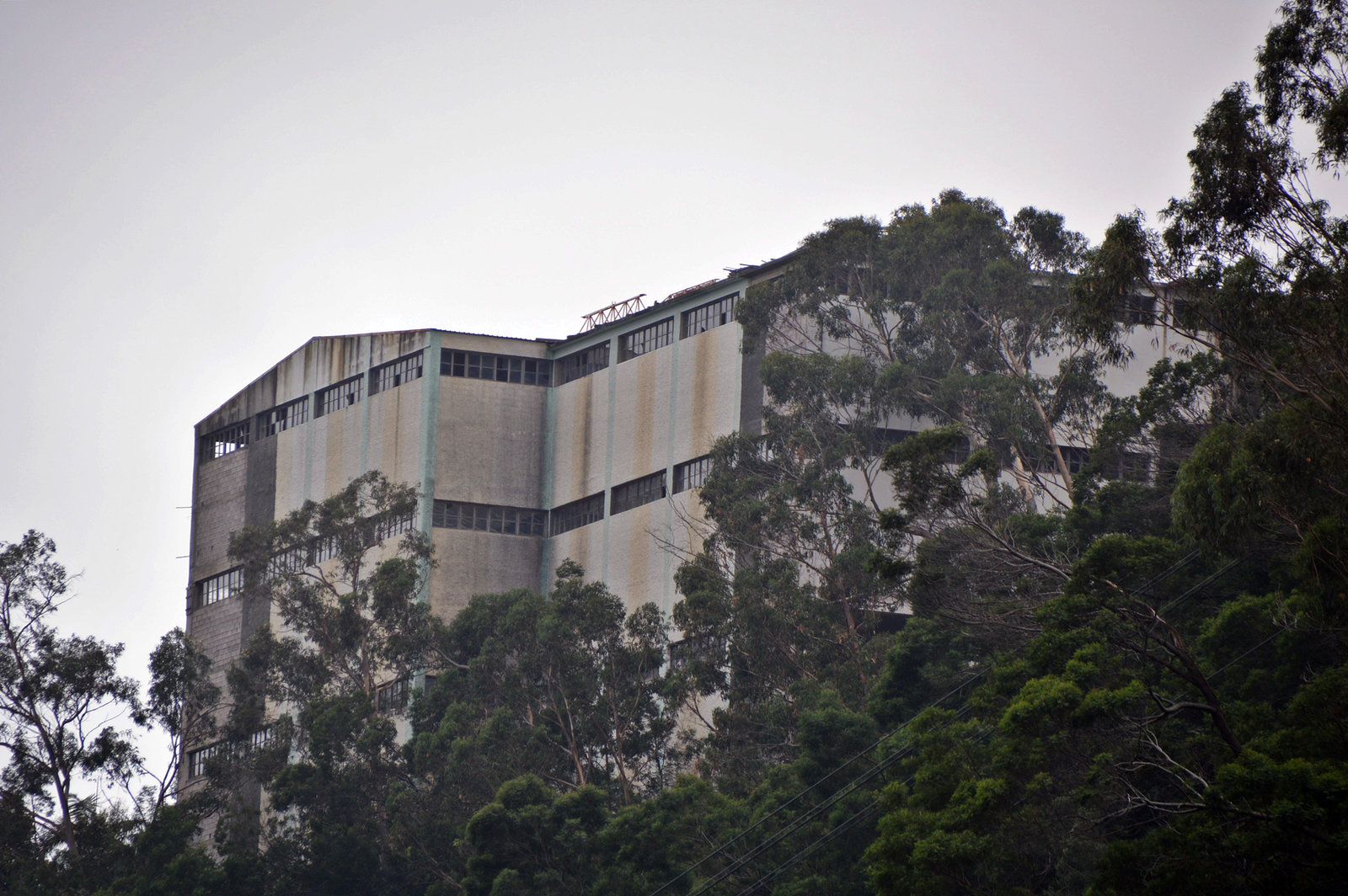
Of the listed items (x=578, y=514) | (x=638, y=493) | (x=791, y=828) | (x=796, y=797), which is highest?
(x=638, y=493)

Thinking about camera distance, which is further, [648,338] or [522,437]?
[522,437]

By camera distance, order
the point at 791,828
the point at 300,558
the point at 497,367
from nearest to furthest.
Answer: the point at 791,828
the point at 300,558
the point at 497,367

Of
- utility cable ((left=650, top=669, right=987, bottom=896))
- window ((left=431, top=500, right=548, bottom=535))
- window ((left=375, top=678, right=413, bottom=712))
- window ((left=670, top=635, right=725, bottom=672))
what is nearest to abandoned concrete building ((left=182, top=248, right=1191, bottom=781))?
window ((left=431, top=500, right=548, bottom=535))

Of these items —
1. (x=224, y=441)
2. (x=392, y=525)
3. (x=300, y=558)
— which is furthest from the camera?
(x=224, y=441)

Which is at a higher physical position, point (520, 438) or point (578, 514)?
point (520, 438)

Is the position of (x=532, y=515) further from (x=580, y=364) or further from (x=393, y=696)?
(x=393, y=696)

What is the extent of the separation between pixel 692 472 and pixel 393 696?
11.9 m

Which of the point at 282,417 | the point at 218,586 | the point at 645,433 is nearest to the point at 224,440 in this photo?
the point at 282,417

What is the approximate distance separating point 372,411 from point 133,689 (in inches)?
654

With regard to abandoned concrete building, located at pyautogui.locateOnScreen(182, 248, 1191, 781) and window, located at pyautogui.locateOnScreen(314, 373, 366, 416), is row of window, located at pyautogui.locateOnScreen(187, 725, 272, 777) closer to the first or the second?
abandoned concrete building, located at pyautogui.locateOnScreen(182, 248, 1191, 781)

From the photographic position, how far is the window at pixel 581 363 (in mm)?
62688

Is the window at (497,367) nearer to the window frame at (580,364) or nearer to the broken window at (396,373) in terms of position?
Answer: the window frame at (580,364)

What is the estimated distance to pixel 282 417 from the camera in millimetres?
69062

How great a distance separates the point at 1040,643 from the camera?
94.7ft
